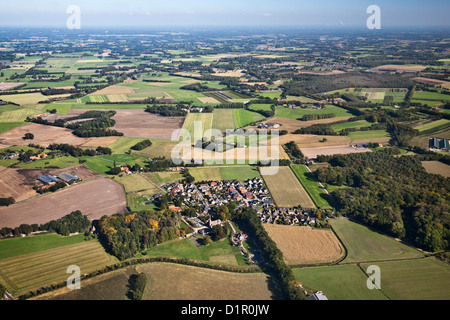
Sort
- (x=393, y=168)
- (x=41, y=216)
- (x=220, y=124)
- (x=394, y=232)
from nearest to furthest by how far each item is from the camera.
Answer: (x=394, y=232), (x=41, y=216), (x=393, y=168), (x=220, y=124)

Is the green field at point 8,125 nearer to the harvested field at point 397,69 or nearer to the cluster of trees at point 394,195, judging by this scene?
the cluster of trees at point 394,195

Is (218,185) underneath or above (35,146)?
underneath

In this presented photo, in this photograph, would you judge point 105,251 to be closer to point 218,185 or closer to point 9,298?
point 9,298

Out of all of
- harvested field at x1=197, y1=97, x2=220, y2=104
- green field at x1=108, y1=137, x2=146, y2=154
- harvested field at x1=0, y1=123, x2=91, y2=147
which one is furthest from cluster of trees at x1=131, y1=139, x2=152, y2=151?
harvested field at x1=197, y1=97, x2=220, y2=104

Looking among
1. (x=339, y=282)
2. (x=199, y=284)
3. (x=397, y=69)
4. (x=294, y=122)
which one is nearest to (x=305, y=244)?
(x=339, y=282)

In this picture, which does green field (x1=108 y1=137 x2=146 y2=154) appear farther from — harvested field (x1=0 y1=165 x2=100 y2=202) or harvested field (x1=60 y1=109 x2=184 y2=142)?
harvested field (x1=0 y1=165 x2=100 y2=202)

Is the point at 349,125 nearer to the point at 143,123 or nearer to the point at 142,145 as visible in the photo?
the point at 142,145

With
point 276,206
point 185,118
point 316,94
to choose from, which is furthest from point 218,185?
point 316,94

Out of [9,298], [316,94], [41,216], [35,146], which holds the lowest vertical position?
[9,298]
